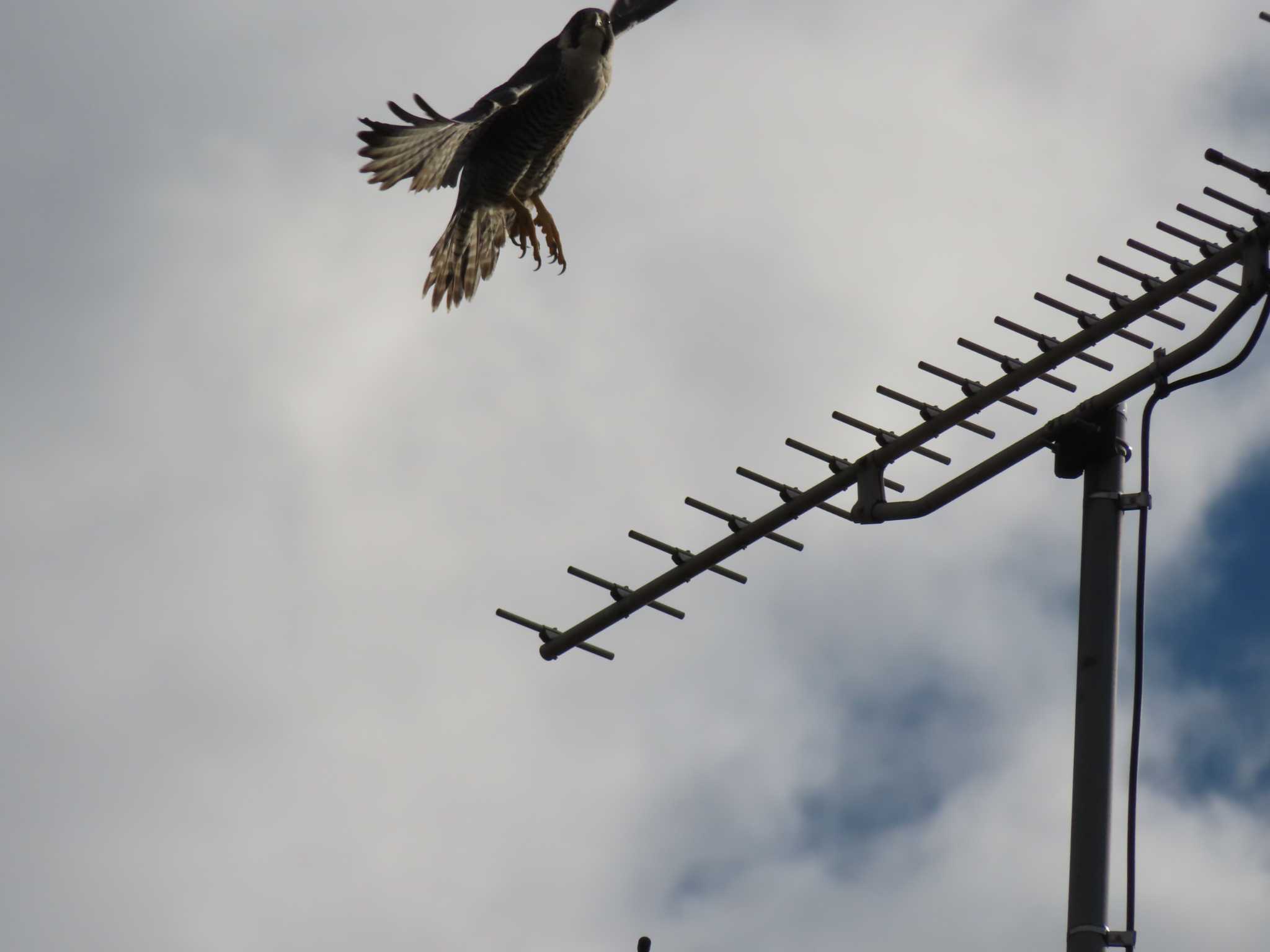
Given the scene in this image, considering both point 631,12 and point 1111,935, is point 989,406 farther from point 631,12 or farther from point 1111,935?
point 631,12

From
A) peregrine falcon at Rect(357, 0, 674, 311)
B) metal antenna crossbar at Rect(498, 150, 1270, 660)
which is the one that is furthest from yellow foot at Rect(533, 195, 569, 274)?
metal antenna crossbar at Rect(498, 150, 1270, 660)

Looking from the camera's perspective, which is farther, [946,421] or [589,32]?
[589,32]

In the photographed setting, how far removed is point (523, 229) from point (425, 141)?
1.11m

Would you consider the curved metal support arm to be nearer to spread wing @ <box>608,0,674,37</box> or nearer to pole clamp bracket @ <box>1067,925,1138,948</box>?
pole clamp bracket @ <box>1067,925,1138,948</box>

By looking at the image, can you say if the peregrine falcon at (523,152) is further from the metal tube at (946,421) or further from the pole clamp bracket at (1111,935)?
the pole clamp bracket at (1111,935)

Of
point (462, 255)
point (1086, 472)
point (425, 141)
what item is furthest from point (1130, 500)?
point (462, 255)

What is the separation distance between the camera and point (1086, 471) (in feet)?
13.3

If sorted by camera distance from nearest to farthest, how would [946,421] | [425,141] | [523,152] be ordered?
[946,421]
[425,141]
[523,152]

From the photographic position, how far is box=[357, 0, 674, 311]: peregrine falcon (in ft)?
29.5

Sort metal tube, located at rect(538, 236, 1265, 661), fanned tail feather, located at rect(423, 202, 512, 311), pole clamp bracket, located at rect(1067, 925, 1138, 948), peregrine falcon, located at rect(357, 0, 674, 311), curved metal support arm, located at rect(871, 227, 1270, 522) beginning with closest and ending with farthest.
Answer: pole clamp bracket, located at rect(1067, 925, 1138, 948)
curved metal support arm, located at rect(871, 227, 1270, 522)
metal tube, located at rect(538, 236, 1265, 661)
peregrine falcon, located at rect(357, 0, 674, 311)
fanned tail feather, located at rect(423, 202, 512, 311)

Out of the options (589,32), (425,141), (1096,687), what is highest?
(589,32)

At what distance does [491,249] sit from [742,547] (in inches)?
201

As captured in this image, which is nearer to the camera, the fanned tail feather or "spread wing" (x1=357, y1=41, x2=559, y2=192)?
"spread wing" (x1=357, y1=41, x2=559, y2=192)

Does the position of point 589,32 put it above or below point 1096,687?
above
